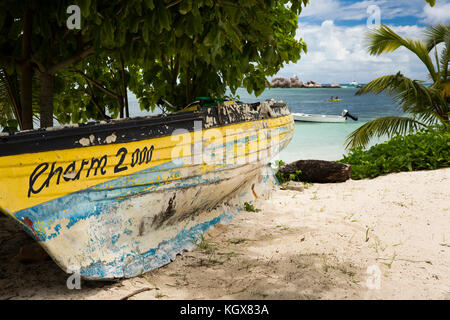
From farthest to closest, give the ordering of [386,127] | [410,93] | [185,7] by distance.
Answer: [410,93] → [386,127] → [185,7]

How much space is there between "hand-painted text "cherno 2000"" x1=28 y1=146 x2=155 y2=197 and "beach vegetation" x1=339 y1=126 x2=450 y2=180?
194 inches

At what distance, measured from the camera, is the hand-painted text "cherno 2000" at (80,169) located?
2.52 metres

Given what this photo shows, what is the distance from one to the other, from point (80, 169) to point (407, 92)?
8.44 metres

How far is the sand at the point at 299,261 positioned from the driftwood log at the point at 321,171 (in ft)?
5.42

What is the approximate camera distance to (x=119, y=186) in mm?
2902

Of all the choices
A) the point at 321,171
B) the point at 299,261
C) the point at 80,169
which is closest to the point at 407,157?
the point at 321,171

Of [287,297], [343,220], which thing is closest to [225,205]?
[343,220]

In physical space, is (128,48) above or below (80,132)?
above

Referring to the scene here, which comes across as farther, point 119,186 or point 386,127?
point 386,127

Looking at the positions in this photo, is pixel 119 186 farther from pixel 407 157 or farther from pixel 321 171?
pixel 407 157

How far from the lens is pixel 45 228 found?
8.41 ft

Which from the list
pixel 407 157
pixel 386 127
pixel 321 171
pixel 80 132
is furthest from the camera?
pixel 386 127

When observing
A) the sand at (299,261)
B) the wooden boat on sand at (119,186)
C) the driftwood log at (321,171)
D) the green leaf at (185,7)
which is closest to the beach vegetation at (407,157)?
the driftwood log at (321,171)
